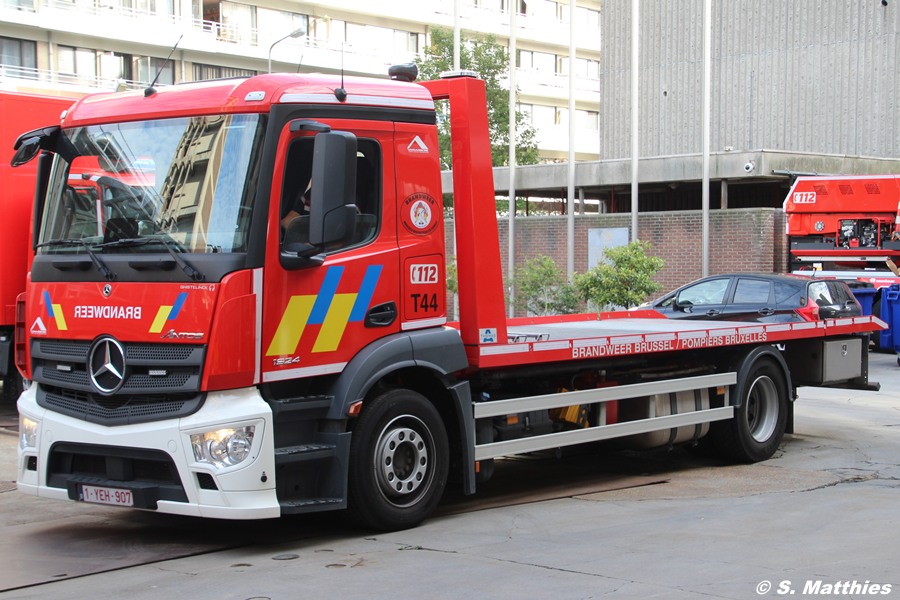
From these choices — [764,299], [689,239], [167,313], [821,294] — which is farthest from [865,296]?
[167,313]

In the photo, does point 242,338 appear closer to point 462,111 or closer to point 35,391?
point 35,391

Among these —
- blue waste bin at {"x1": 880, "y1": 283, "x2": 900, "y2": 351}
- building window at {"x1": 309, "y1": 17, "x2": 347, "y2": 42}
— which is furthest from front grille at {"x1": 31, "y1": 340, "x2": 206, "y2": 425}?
building window at {"x1": 309, "y1": 17, "x2": 347, "y2": 42}

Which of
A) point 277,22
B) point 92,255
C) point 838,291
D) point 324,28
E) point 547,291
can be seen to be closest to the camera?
point 92,255

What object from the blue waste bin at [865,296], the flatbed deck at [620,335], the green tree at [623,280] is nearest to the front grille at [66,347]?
the flatbed deck at [620,335]

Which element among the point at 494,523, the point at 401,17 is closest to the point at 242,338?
the point at 494,523

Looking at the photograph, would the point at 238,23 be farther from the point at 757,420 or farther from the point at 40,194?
the point at 40,194

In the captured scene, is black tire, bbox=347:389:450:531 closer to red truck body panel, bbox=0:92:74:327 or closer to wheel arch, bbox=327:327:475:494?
wheel arch, bbox=327:327:475:494

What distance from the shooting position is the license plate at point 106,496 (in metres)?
5.99

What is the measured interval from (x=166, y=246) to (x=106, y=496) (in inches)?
64.0

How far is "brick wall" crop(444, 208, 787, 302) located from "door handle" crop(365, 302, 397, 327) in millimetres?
16643

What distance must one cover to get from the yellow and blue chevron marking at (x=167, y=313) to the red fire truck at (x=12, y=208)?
5919 millimetres

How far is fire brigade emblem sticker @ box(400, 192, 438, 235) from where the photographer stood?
22.3 feet

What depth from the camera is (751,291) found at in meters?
16.0

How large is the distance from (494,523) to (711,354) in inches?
145
